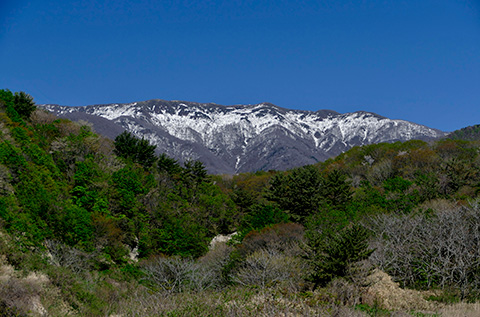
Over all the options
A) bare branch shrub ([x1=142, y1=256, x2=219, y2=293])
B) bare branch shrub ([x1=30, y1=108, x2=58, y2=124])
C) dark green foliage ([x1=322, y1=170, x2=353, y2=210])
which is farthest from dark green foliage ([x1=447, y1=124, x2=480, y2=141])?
bare branch shrub ([x1=142, y1=256, x2=219, y2=293])

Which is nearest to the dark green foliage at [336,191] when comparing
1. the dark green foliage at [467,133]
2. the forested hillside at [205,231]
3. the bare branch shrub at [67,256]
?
the forested hillside at [205,231]

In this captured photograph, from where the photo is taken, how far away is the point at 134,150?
53094mm

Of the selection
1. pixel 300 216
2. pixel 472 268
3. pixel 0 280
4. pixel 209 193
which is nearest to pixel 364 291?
pixel 472 268

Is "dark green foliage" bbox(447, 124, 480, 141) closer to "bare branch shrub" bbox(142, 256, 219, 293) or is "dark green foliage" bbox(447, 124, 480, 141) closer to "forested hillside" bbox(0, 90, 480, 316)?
"forested hillside" bbox(0, 90, 480, 316)

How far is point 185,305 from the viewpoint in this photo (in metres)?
10.4

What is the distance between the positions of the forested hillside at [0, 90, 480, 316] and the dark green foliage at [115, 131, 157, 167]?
0.18 m

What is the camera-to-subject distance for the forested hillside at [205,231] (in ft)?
48.9

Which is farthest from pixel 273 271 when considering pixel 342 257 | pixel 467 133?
pixel 467 133

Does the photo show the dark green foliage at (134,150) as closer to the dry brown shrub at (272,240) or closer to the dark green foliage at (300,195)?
the dark green foliage at (300,195)

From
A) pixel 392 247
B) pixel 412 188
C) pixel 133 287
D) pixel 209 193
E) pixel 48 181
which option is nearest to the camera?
pixel 392 247

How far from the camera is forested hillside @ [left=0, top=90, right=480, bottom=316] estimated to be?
1489 centimetres

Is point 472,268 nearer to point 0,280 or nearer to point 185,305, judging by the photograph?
point 185,305

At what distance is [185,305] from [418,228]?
17.8m

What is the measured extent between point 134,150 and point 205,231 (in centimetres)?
1712
